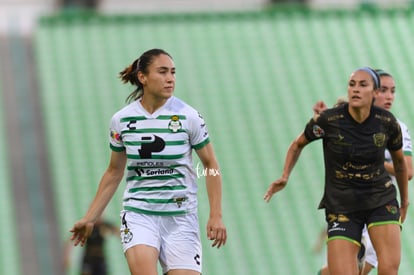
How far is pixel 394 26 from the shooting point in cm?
2245

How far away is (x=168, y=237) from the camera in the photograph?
9602 millimetres

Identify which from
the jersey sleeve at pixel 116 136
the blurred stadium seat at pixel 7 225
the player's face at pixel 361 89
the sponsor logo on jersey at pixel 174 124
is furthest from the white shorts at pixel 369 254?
the blurred stadium seat at pixel 7 225

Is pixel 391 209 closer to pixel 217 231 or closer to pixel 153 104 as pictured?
pixel 217 231

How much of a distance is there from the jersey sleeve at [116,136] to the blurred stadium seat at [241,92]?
868 centimetres

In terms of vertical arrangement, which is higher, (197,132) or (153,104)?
(153,104)

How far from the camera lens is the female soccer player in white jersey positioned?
9.56 m

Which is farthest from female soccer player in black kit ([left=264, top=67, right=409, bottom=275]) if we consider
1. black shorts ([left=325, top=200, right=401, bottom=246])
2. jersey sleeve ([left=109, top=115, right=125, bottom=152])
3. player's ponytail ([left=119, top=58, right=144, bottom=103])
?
jersey sleeve ([left=109, top=115, right=125, bottom=152])

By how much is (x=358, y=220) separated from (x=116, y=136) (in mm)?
2250

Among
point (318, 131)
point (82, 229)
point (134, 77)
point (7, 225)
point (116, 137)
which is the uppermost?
point (7, 225)

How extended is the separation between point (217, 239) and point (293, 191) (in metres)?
10.3

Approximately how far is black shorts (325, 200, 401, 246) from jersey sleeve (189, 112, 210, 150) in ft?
5.11

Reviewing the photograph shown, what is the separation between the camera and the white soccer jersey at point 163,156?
9609 millimetres

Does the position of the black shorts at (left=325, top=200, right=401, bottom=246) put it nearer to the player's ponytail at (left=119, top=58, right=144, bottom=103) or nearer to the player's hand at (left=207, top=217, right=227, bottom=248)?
the player's hand at (left=207, top=217, right=227, bottom=248)

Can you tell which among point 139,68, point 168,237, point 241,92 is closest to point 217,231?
point 168,237
